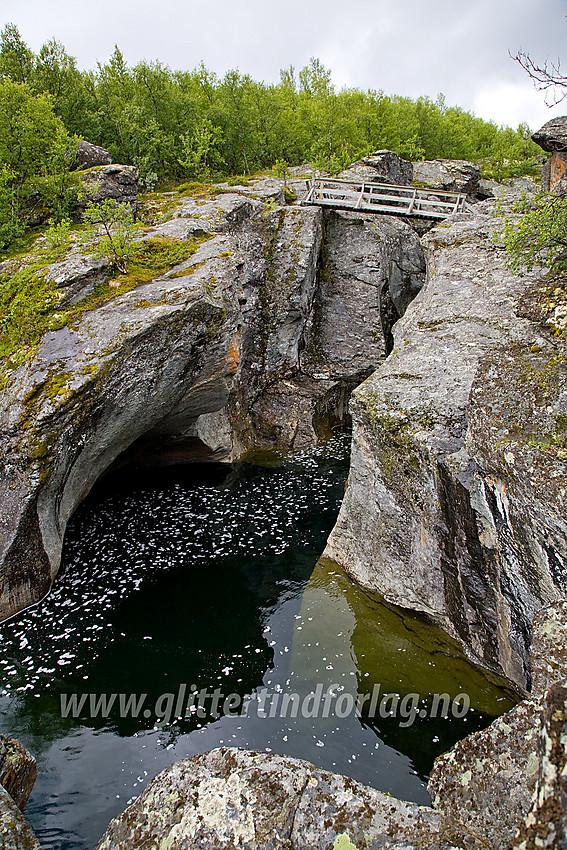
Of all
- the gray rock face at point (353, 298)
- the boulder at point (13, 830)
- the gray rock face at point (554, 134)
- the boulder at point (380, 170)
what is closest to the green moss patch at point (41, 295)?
the gray rock face at point (353, 298)

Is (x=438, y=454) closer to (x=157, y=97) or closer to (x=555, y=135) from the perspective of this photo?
(x=555, y=135)

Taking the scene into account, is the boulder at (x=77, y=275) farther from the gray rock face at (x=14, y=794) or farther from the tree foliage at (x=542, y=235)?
the tree foliage at (x=542, y=235)

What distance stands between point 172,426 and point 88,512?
4660 millimetres

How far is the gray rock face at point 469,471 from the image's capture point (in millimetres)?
8750

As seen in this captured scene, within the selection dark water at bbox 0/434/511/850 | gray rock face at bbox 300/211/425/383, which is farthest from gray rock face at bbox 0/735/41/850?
gray rock face at bbox 300/211/425/383

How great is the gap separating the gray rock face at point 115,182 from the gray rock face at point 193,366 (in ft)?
9.99

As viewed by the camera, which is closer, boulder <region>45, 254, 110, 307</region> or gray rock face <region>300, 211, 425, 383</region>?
boulder <region>45, 254, 110, 307</region>

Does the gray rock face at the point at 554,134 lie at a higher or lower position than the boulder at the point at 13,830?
higher

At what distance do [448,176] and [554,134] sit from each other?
22325mm

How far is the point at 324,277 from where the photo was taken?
2602 centimetres

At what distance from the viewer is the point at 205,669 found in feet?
37.5

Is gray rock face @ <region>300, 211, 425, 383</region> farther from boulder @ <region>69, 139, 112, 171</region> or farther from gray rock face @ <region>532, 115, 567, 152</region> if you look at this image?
boulder @ <region>69, 139, 112, 171</region>

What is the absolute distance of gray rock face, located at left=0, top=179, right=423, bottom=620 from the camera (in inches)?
527

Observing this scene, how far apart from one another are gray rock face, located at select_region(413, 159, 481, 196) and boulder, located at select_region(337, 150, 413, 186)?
151cm
